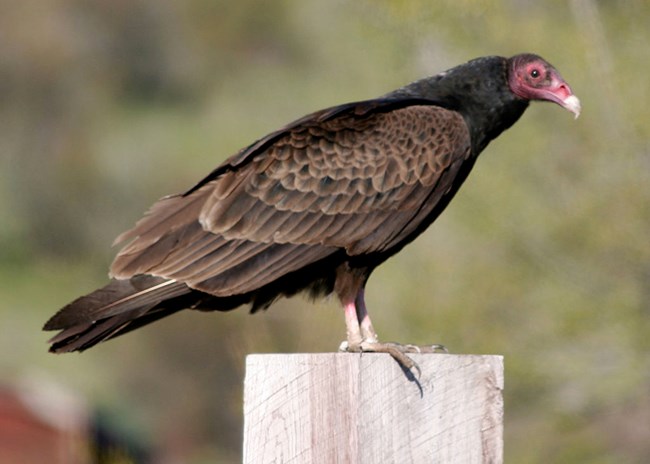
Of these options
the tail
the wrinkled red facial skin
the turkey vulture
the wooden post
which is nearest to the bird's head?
the wrinkled red facial skin

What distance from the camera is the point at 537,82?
4652 mm

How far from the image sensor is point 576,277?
768 cm

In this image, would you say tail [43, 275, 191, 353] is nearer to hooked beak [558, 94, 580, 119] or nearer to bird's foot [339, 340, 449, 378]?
bird's foot [339, 340, 449, 378]

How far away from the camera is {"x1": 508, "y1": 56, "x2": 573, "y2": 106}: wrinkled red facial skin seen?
464 cm

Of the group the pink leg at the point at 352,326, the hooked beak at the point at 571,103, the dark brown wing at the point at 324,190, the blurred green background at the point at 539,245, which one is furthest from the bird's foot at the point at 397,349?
the hooked beak at the point at 571,103

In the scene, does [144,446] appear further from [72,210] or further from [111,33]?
[111,33]

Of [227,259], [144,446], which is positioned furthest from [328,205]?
[144,446]

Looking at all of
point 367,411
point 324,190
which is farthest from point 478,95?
point 367,411

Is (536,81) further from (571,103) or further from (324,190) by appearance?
(324,190)

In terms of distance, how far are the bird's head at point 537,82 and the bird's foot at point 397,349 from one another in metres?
1.05

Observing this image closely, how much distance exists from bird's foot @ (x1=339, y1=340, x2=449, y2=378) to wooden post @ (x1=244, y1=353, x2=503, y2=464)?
1.1 inches

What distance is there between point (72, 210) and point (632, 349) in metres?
12.3

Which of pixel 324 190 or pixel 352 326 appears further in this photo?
pixel 324 190

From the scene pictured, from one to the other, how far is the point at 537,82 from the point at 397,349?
149 cm
